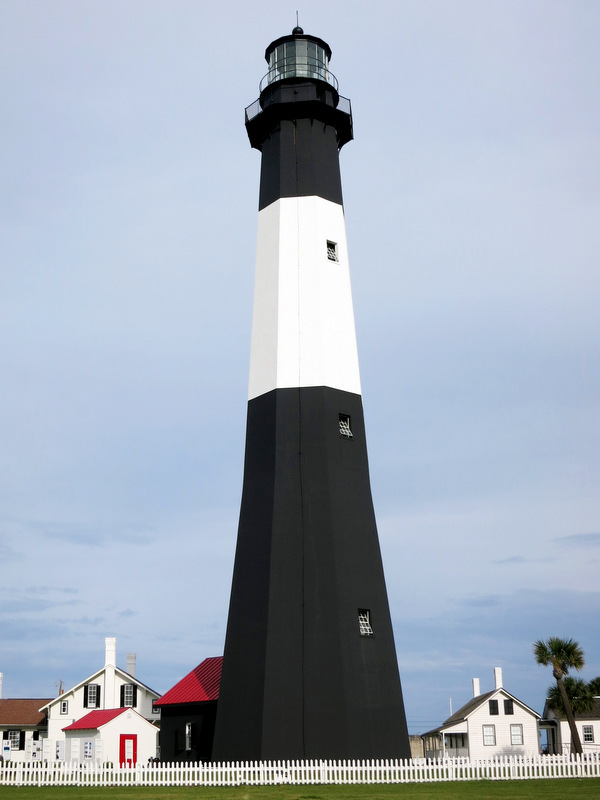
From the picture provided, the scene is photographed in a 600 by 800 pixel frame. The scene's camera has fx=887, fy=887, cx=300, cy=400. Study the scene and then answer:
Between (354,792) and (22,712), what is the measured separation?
1377 inches

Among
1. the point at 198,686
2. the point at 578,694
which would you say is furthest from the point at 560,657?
the point at 198,686

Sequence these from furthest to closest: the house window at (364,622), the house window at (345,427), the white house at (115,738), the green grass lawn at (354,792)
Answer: the white house at (115,738) < the house window at (345,427) < the house window at (364,622) < the green grass lawn at (354,792)

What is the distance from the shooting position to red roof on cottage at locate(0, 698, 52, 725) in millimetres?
48531

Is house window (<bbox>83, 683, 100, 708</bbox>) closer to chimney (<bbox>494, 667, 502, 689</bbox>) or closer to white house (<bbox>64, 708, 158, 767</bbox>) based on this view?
white house (<bbox>64, 708, 158, 767</bbox>)

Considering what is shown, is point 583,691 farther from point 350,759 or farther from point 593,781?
point 350,759

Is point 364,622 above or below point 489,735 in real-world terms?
above

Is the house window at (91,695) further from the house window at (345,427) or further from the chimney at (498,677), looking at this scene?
the house window at (345,427)

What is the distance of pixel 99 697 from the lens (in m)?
45.6

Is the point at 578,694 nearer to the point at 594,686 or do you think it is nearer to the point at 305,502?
the point at 594,686

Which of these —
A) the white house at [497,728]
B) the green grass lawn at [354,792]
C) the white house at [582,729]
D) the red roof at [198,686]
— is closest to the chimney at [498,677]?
the white house at [497,728]

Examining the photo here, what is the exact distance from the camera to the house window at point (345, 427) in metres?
26.8

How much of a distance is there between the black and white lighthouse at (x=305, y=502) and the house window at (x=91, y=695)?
75.6 ft

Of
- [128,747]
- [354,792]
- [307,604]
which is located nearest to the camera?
[354,792]

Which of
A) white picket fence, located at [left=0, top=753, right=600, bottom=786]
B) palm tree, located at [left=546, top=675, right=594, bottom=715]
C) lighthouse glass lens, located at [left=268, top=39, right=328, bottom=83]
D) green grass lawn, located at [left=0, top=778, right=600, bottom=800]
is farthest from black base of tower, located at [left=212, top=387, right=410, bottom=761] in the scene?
palm tree, located at [left=546, top=675, right=594, bottom=715]
